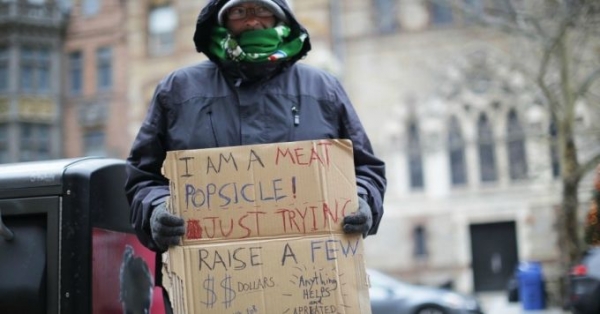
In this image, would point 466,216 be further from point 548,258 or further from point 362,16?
point 362,16

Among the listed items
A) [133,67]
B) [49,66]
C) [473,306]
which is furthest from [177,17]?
[473,306]

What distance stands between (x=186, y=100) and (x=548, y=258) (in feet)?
74.8

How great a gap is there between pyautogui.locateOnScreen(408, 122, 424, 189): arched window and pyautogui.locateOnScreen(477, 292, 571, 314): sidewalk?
13.7ft

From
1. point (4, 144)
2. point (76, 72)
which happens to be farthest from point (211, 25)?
point (76, 72)

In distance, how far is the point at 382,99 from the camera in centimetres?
2578

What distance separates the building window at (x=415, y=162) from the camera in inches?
994

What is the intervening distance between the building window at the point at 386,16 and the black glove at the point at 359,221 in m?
24.3

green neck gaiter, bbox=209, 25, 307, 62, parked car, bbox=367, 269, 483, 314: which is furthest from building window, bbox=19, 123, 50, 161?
green neck gaiter, bbox=209, 25, 307, 62

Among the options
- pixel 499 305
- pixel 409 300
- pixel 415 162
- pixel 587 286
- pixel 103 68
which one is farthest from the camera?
pixel 103 68

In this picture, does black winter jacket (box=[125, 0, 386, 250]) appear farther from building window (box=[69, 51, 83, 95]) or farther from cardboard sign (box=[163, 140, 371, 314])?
building window (box=[69, 51, 83, 95])

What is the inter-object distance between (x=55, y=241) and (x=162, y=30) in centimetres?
2620

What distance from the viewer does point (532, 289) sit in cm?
1288

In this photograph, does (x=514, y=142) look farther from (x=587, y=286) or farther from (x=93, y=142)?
(x=587, y=286)

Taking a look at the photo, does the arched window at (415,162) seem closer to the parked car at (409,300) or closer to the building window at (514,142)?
the building window at (514,142)
